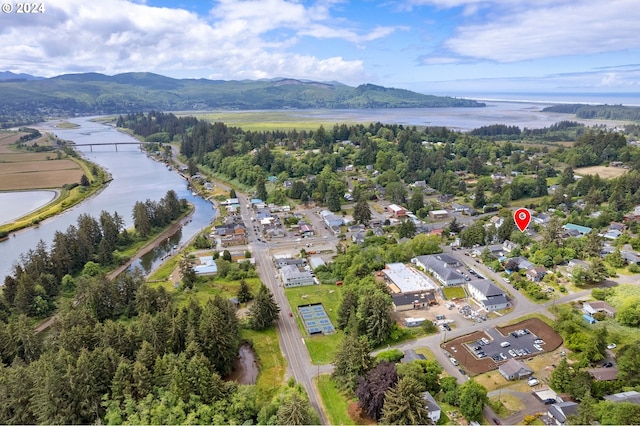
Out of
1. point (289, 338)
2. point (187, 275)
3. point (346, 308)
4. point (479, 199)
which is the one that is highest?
point (479, 199)

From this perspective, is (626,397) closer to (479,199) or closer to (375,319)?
(375,319)

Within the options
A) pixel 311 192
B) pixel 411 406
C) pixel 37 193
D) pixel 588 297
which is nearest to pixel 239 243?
pixel 311 192

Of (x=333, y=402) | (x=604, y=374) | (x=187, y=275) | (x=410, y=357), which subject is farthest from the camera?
(x=187, y=275)

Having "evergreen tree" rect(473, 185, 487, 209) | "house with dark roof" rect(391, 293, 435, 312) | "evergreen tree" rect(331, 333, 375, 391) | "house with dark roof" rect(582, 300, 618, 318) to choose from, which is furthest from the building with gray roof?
"evergreen tree" rect(473, 185, 487, 209)

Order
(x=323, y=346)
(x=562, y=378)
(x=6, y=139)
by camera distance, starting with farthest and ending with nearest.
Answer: (x=6, y=139), (x=323, y=346), (x=562, y=378)

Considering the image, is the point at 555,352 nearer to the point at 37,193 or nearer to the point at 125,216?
the point at 125,216

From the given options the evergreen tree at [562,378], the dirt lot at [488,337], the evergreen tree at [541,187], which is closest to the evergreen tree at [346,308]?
the dirt lot at [488,337]

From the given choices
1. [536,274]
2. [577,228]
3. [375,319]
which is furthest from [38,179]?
[577,228]

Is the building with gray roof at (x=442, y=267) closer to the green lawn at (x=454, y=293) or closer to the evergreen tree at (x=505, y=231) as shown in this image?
the green lawn at (x=454, y=293)
